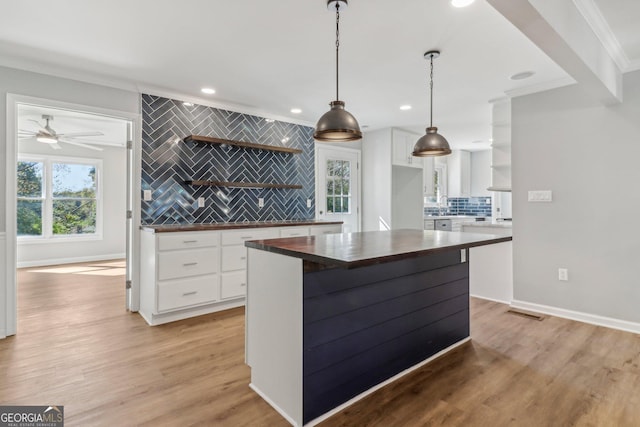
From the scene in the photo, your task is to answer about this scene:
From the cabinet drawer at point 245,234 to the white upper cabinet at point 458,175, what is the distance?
16.0ft

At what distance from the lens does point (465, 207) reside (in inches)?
302

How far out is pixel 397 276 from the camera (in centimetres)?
221

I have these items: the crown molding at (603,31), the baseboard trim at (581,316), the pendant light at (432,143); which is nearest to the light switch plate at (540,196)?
the baseboard trim at (581,316)

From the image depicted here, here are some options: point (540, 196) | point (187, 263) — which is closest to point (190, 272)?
point (187, 263)

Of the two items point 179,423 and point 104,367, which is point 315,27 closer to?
point 179,423

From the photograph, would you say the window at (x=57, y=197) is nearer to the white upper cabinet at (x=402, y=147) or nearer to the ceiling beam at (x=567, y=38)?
the white upper cabinet at (x=402, y=147)

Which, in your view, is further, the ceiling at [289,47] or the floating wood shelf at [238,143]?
the floating wood shelf at [238,143]

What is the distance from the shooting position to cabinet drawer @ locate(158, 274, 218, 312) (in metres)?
3.15

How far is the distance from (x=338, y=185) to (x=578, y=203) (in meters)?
3.12

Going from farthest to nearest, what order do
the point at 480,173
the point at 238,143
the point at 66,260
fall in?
the point at 480,173 < the point at 66,260 < the point at 238,143

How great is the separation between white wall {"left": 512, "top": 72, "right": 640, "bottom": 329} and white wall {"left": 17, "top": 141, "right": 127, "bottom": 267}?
23.3 feet

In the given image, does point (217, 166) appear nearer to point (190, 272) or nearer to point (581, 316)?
point (190, 272)

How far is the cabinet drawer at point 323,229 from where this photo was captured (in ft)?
13.8

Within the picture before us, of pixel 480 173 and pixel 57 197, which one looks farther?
pixel 480 173
